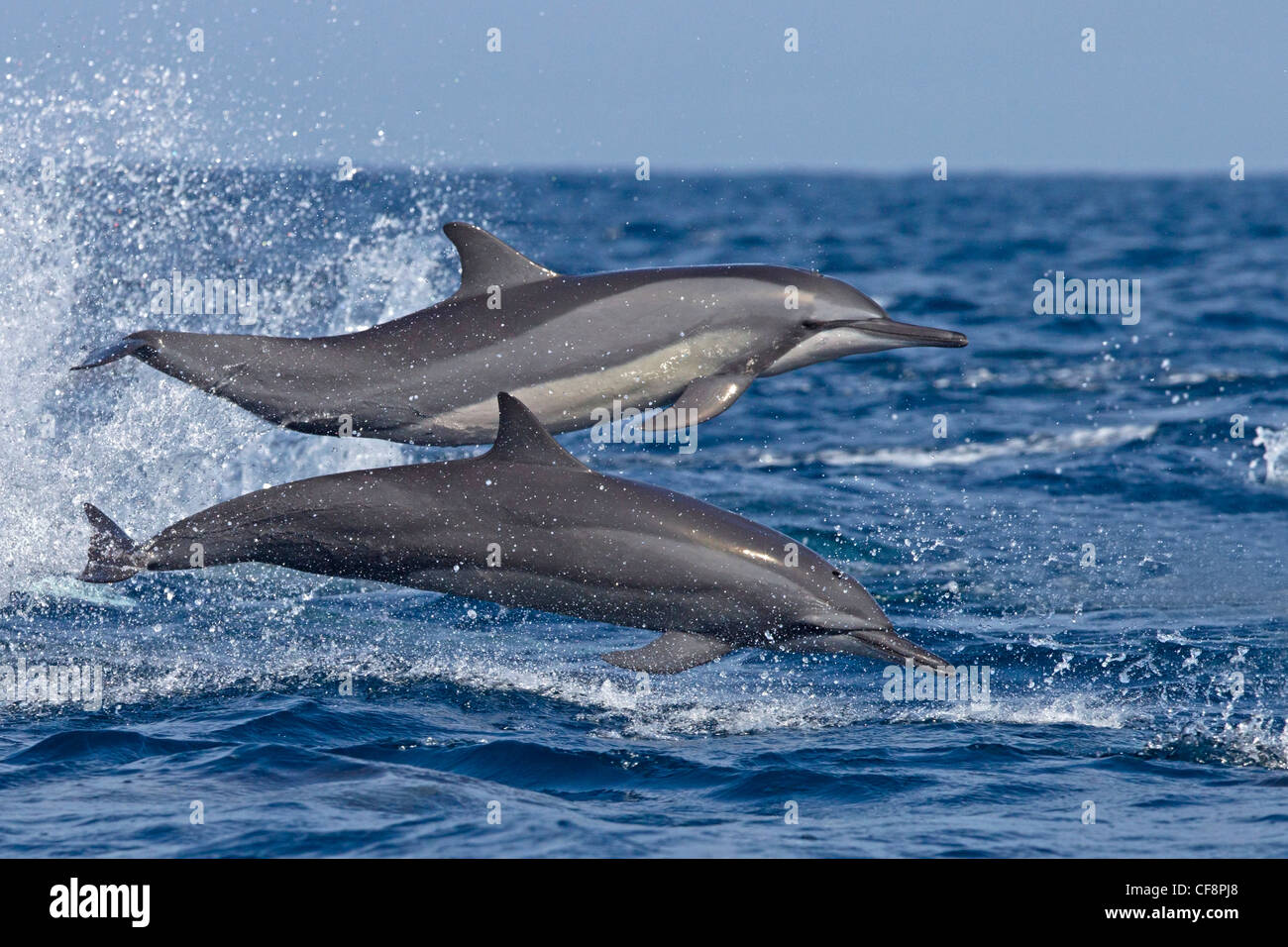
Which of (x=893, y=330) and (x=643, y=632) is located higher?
(x=893, y=330)

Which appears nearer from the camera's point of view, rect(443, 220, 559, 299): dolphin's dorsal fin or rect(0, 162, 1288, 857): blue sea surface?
rect(0, 162, 1288, 857): blue sea surface

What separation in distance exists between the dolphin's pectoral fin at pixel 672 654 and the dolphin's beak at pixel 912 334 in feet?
5.46

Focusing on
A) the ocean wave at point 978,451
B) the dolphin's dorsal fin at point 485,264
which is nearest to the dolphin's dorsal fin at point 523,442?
the dolphin's dorsal fin at point 485,264

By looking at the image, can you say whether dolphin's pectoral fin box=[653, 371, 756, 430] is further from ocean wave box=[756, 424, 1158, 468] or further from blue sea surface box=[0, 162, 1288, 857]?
ocean wave box=[756, 424, 1158, 468]

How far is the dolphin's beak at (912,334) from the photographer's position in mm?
7410

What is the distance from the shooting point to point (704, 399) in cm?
727

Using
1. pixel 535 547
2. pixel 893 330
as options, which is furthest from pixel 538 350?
pixel 893 330

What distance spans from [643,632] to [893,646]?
2.88 m

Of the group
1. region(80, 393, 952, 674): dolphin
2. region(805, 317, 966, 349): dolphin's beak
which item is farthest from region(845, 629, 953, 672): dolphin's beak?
region(805, 317, 966, 349): dolphin's beak

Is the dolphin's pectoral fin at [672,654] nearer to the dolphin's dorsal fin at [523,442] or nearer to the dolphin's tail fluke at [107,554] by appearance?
the dolphin's dorsal fin at [523,442]

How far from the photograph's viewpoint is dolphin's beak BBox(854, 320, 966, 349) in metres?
7.41

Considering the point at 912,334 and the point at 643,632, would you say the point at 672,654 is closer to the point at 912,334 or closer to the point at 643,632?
the point at 912,334

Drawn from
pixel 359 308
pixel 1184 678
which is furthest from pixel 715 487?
pixel 1184 678

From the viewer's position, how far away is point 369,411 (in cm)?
710
